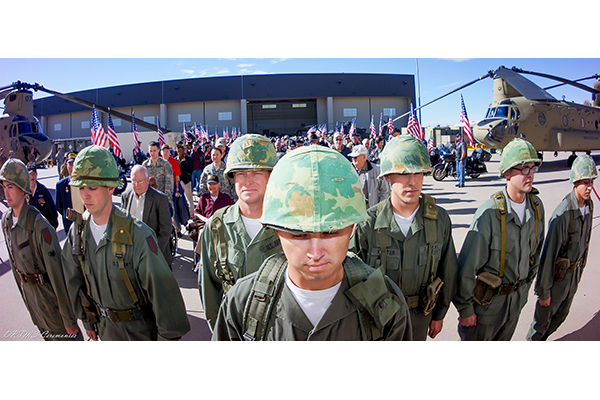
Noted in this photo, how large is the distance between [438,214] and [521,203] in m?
0.82

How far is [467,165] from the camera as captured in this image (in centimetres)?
1321

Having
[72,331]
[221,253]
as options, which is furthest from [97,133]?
[221,253]

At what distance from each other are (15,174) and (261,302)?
109 inches

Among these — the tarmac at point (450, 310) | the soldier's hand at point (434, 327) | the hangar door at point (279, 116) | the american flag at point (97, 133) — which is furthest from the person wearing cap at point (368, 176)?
the hangar door at point (279, 116)

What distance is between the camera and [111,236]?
2225 mm

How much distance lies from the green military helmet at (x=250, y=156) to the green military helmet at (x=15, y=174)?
1868 mm

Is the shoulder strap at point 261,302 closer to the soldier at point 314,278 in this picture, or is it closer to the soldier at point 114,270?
the soldier at point 314,278

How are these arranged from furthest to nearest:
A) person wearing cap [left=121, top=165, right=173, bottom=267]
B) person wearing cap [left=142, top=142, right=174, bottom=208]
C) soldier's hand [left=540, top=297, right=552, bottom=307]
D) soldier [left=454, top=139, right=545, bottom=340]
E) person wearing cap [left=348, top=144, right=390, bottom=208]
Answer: person wearing cap [left=142, top=142, right=174, bottom=208] < person wearing cap [left=348, top=144, right=390, bottom=208] < person wearing cap [left=121, top=165, right=173, bottom=267] < soldier's hand [left=540, top=297, right=552, bottom=307] < soldier [left=454, top=139, right=545, bottom=340]

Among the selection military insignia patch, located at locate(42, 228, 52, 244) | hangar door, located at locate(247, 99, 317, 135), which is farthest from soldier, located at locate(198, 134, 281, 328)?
hangar door, located at locate(247, 99, 317, 135)

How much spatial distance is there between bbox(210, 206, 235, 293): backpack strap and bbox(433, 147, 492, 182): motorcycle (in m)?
12.9

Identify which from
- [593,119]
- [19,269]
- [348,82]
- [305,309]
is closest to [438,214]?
[305,309]

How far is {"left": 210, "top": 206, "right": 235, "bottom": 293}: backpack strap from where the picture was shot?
7.43 ft

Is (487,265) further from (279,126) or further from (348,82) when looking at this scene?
(279,126)

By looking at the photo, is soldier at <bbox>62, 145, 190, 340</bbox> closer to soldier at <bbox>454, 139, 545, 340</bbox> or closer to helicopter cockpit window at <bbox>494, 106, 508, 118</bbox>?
soldier at <bbox>454, 139, 545, 340</bbox>
